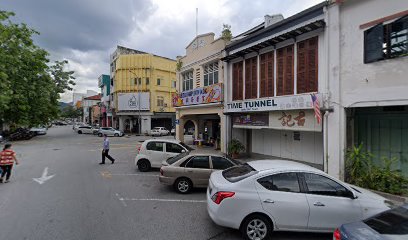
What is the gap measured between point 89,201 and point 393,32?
10659 millimetres

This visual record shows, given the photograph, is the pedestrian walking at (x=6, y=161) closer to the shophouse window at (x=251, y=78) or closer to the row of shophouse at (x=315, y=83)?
the row of shophouse at (x=315, y=83)

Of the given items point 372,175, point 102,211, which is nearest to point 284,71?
point 372,175

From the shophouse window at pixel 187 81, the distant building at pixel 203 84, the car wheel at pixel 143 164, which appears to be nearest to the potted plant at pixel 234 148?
the distant building at pixel 203 84

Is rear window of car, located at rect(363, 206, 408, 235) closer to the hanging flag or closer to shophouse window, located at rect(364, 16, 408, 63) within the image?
the hanging flag

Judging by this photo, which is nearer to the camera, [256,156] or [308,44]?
[308,44]

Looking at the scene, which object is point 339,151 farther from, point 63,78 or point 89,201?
point 63,78

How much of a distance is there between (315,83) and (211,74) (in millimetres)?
8078

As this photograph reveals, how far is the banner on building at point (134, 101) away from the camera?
40.0 m

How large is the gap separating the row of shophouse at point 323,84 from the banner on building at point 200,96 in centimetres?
14

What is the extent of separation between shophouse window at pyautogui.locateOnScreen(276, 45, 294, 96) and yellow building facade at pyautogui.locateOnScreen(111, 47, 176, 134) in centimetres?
3013

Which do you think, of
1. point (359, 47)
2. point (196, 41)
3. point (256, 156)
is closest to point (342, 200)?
point (359, 47)

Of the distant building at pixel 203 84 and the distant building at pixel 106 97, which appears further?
the distant building at pixel 106 97

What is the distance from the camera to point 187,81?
19.5 meters

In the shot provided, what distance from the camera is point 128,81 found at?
4109 cm
